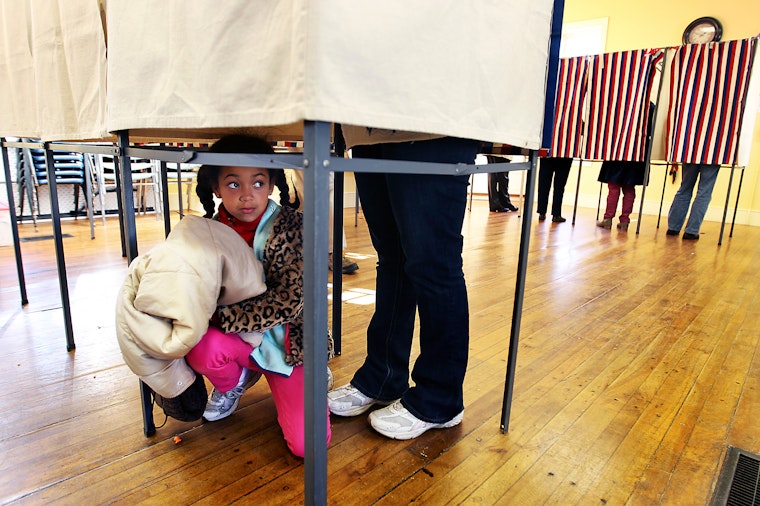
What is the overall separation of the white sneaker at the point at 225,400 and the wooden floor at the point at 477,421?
0.02 meters

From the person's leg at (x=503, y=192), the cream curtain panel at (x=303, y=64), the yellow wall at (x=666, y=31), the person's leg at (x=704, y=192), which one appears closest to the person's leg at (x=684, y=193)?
the person's leg at (x=704, y=192)

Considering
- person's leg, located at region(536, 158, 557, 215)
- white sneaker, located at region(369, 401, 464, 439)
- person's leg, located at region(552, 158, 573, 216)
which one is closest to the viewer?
white sneaker, located at region(369, 401, 464, 439)

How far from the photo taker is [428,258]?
854 millimetres

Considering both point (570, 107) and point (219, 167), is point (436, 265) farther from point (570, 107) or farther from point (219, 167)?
point (570, 107)

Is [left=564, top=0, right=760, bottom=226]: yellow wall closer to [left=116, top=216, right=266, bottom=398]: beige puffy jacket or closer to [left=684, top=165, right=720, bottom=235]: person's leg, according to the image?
[left=684, top=165, right=720, bottom=235]: person's leg

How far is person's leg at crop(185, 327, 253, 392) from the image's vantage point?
2.74ft

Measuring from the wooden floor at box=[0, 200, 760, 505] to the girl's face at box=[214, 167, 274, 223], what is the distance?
45cm

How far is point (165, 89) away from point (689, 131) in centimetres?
384

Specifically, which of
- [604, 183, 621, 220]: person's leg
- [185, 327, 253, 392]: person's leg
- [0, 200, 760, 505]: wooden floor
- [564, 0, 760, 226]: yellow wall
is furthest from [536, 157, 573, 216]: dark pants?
[185, 327, 253, 392]: person's leg

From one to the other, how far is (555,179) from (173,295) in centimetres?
421

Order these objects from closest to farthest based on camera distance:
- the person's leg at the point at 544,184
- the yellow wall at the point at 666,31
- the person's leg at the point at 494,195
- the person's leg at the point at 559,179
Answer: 1. the person's leg at the point at 559,179
2. the person's leg at the point at 544,184
3. the yellow wall at the point at 666,31
4. the person's leg at the point at 494,195

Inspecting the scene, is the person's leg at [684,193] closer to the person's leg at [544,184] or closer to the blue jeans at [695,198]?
the blue jeans at [695,198]

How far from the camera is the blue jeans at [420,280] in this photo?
2.67 feet

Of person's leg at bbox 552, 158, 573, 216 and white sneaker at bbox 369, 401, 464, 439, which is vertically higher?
person's leg at bbox 552, 158, 573, 216
